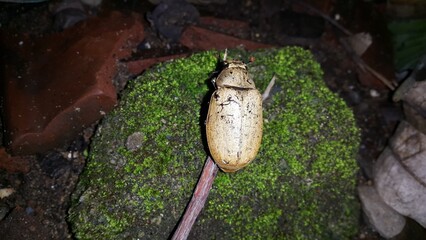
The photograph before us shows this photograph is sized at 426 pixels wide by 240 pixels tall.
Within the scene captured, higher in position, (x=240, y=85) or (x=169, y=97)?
(x=240, y=85)

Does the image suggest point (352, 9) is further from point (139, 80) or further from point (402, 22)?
point (139, 80)

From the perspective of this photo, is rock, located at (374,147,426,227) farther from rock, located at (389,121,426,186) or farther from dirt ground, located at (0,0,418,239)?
dirt ground, located at (0,0,418,239)

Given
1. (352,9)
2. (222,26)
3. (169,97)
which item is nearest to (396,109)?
(352,9)

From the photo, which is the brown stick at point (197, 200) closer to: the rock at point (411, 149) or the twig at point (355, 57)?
the rock at point (411, 149)

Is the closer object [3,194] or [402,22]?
[3,194]

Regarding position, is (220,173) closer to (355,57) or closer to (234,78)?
(234,78)

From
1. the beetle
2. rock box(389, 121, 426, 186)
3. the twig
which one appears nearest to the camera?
the beetle

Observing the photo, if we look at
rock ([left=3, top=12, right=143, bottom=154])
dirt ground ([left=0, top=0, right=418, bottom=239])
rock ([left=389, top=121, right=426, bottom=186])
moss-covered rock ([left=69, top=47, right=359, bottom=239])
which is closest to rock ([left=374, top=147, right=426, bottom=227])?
rock ([left=389, top=121, right=426, bottom=186])

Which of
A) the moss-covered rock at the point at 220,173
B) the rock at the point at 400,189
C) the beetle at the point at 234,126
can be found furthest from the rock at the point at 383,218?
the beetle at the point at 234,126
